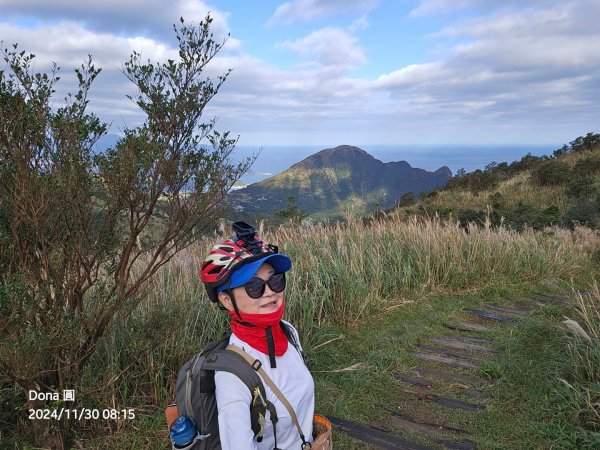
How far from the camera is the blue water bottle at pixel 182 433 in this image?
1.91m

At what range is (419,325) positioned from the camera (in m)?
5.54

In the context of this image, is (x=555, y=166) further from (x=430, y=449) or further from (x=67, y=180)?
(x=67, y=180)

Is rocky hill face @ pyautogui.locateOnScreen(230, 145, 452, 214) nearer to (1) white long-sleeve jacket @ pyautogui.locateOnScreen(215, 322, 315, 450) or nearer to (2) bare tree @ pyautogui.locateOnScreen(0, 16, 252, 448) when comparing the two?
(2) bare tree @ pyautogui.locateOnScreen(0, 16, 252, 448)

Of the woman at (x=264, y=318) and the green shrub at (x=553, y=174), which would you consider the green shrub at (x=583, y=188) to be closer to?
the green shrub at (x=553, y=174)

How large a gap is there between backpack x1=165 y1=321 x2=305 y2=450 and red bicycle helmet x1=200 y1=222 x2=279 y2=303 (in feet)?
1.01

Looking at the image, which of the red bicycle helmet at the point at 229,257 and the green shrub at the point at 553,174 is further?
the green shrub at the point at 553,174

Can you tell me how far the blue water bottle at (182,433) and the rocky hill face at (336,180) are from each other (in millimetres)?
91652

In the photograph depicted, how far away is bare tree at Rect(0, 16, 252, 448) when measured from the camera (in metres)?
2.68

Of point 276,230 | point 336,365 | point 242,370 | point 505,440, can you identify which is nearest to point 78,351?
point 242,370

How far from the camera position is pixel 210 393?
6.40ft

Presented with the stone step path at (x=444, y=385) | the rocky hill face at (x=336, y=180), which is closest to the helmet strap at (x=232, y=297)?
the stone step path at (x=444, y=385)

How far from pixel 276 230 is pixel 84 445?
4.85 meters

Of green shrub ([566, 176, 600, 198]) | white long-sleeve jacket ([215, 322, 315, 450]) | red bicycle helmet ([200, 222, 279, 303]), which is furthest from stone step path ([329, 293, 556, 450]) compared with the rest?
green shrub ([566, 176, 600, 198])

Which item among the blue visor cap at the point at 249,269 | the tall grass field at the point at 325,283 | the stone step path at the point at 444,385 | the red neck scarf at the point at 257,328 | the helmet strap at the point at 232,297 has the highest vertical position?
the blue visor cap at the point at 249,269
